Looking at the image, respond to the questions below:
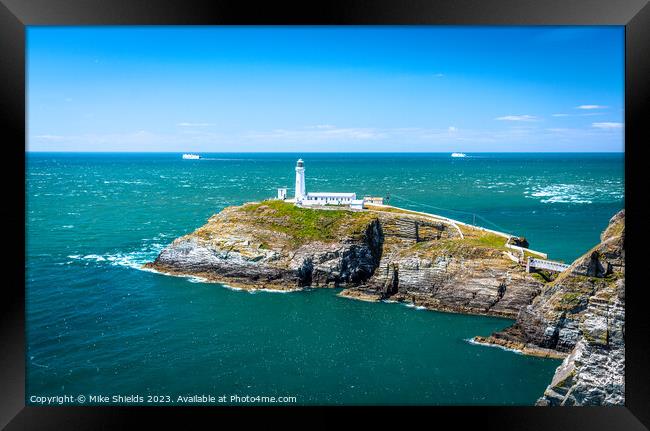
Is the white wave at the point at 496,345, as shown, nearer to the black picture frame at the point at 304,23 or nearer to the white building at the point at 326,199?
the black picture frame at the point at 304,23

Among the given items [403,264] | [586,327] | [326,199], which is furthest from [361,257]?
[586,327]

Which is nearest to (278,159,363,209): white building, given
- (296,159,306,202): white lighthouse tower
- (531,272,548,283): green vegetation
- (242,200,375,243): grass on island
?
(296,159,306,202): white lighthouse tower

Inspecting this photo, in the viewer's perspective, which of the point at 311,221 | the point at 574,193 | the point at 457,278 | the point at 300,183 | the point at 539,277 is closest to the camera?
the point at 539,277

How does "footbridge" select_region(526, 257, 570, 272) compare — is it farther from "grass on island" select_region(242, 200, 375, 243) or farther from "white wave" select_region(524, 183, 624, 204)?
"white wave" select_region(524, 183, 624, 204)

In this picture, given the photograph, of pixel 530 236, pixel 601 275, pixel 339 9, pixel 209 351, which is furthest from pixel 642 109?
pixel 530 236

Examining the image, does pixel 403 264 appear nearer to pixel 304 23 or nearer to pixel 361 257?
pixel 361 257
